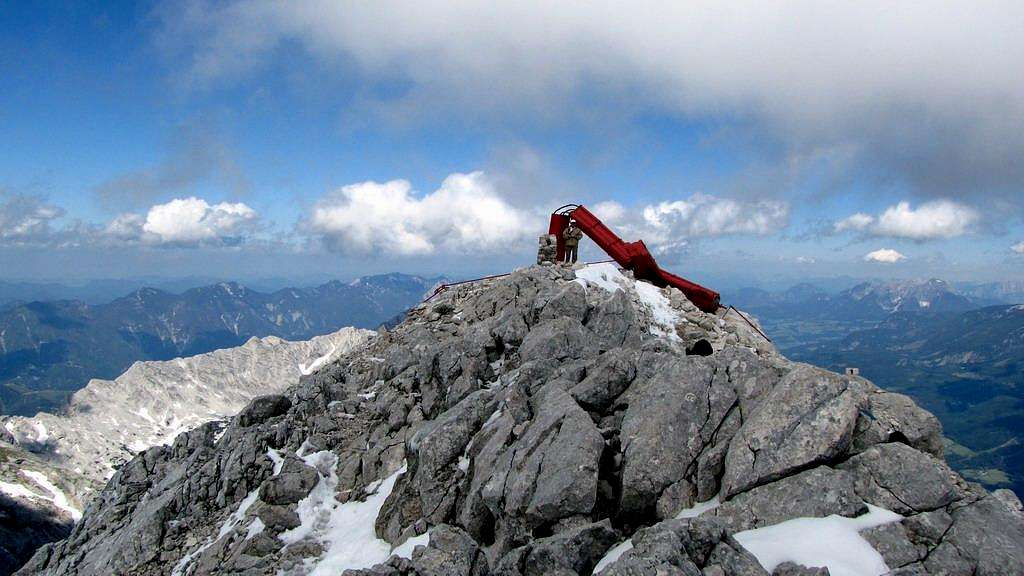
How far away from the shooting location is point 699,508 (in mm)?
16125

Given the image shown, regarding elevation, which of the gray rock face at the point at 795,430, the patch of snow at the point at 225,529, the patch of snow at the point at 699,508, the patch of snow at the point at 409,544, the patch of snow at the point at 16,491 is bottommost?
the patch of snow at the point at 16,491

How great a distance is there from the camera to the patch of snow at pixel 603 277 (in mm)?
38750

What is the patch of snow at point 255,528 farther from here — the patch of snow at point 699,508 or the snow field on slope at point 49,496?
the snow field on slope at point 49,496

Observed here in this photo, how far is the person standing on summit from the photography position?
47.0 meters

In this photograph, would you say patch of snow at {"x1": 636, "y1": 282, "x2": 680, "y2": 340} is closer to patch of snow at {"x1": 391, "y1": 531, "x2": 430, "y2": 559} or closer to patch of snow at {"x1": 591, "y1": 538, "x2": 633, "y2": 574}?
patch of snow at {"x1": 391, "y1": 531, "x2": 430, "y2": 559}

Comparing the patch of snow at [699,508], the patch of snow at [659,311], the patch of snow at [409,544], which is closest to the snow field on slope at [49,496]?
the patch of snow at [659,311]

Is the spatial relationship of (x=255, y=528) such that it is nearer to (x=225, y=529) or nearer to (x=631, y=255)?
(x=225, y=529)

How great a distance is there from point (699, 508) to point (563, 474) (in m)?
4.37

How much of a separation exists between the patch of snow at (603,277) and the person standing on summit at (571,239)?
4.99 meters

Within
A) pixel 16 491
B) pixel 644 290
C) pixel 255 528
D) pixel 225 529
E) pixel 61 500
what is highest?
pixel 644 290

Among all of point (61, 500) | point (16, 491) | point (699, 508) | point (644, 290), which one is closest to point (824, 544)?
point (699, 508)

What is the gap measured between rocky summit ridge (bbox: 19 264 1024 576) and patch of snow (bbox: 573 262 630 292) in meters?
2.88

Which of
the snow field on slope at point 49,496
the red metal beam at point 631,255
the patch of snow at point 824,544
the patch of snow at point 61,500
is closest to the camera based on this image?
the patch of snow at point 824,544

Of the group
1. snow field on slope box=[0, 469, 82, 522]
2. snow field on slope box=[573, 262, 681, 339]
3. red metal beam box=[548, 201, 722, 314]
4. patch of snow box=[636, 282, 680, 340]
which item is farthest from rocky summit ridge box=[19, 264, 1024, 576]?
snow field on slope box=[0, 469, 82, 522]
